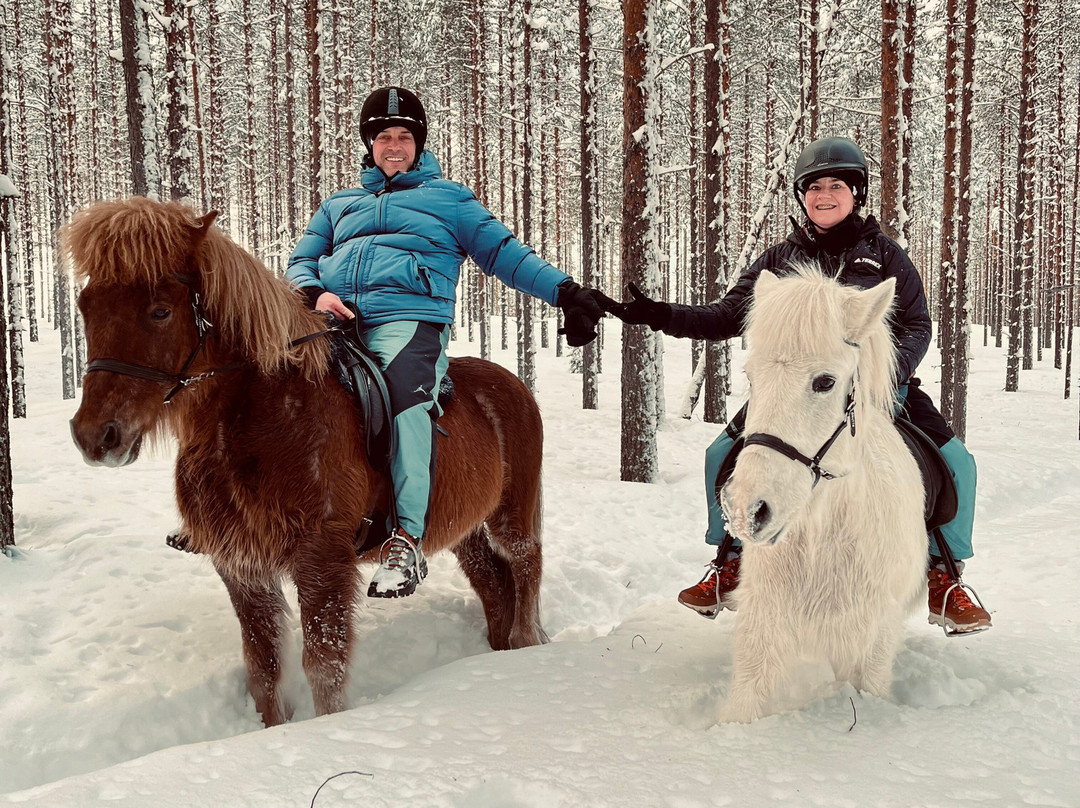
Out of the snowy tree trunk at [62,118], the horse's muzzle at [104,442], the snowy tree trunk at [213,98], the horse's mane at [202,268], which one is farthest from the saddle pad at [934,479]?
the snowy tree trunk at [62,118]

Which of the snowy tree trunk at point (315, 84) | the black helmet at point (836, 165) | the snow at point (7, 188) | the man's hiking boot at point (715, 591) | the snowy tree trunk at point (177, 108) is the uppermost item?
the snowy tree trunk at point (315, 84)

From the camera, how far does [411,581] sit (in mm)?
3219

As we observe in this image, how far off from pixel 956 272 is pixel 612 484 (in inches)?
402

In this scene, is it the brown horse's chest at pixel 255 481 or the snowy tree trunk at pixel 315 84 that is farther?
the snowy tree trunk at pixel 315 84

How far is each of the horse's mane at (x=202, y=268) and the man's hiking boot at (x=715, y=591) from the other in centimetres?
232

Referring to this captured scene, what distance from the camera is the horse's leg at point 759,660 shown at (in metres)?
2.85

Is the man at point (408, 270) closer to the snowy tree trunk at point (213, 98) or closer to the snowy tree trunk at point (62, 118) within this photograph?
the snowy tree trunk at point (213, 98)

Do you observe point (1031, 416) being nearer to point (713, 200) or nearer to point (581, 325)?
point (713, 200)

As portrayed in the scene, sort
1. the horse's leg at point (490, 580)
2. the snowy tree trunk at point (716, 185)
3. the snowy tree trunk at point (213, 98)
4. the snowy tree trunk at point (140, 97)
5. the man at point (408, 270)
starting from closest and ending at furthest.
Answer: the man at point (408, 270) < the horse's leg at point (490, 580) < the snowy tree trunk at point (140, 97) < the snowy tree trunk at point (716, 185) < the snowy tree trunk at point (213, 98)

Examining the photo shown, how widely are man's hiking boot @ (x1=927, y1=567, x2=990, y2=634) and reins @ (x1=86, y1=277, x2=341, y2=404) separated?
142 inches

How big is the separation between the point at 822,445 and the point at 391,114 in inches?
116

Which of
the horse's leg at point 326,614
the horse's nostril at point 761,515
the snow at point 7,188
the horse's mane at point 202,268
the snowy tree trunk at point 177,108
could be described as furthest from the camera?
the snowy tree trunk at point 177,108

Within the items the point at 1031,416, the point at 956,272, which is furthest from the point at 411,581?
the point at 1031,416

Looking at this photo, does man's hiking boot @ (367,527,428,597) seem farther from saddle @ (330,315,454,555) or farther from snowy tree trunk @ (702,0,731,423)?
snowy tree trunk @ (702,0,731,423)
